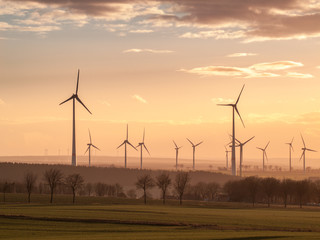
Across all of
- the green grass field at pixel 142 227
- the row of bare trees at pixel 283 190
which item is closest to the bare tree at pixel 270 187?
the row of bare trees at pixel 283 190

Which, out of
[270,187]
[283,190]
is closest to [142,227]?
[270,187]

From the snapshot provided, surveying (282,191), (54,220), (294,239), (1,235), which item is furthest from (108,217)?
(282,191)

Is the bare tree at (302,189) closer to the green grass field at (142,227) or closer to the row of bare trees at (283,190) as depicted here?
the row of bare trees at (283,190)

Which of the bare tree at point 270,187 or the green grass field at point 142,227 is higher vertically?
the bare tree at point 270,187

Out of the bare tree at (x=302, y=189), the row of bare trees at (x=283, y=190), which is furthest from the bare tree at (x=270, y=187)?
the bare tree at (x=302, y=189)

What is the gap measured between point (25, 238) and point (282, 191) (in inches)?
5103

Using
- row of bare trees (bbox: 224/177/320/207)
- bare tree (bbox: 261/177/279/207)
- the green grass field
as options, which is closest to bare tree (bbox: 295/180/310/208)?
row of bare trees (bbox: 224/177/320/207)

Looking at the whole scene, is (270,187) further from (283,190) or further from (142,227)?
(142,227)

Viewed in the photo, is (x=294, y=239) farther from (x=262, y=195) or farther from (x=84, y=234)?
(x=262, y=195)

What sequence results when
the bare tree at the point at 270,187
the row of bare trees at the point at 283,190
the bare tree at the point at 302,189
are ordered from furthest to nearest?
the row of bare trees at the point at 283,190
the bare tree at the point at 302,189
the bare tree at the point at 270,187

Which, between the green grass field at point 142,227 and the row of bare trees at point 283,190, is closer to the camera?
the green grass field at point 142,227

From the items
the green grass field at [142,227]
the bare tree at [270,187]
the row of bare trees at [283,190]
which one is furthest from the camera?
the row of bare trees at [283,190]

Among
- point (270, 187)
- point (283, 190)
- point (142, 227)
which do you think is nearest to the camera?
point (142, 227)

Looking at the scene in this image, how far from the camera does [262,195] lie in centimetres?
19825
